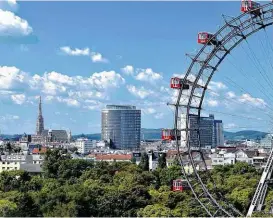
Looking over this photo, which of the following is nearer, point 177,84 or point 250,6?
point 250,6

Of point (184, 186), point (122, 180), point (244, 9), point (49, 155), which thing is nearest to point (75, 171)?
point (49, 155)

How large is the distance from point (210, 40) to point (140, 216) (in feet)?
51.4

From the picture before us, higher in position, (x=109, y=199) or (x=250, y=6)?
(x=250, y=6)

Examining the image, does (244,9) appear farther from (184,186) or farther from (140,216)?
(140,216)

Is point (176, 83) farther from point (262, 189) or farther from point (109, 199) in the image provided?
point (109, 199)

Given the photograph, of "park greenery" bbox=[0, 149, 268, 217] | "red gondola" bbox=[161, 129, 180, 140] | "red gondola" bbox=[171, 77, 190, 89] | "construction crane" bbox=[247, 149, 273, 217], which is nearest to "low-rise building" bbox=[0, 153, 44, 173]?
"park greenery" bbox=[0, 149, 268, 217]

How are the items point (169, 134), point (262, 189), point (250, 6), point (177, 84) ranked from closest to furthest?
1. point (262, 189)
2. point (250, 6)
3. point (177, 84)
4. point (169, 134)

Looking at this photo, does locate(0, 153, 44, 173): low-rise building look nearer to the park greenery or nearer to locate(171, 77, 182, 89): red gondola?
the park greenery

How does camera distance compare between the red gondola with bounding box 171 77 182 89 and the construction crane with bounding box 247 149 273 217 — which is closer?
the construction crane with bounding box 247 149 273 217

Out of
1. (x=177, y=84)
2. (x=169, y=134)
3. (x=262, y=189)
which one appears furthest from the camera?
(x=169, y=134)

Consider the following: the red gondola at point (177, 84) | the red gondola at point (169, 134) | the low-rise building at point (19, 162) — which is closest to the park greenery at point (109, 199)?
the red gondola at point (169, 134)

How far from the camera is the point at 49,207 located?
143ft

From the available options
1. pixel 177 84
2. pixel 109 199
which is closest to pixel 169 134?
pixel 177 84

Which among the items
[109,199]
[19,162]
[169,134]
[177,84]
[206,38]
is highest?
[206,38]
